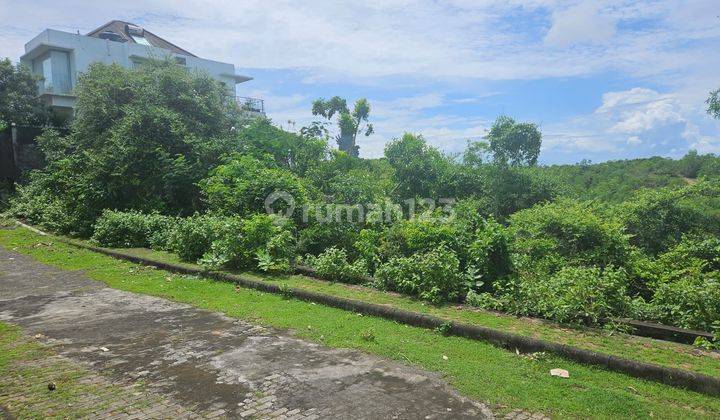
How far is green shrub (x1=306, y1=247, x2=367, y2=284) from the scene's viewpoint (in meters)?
7.84

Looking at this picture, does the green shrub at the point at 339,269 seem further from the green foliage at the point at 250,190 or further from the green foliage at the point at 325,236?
the green foliage at the point at 250,190

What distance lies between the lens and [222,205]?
448 inches

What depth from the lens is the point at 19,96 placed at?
23.5 m

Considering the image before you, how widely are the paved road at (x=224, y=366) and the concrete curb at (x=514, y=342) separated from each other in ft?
3.48

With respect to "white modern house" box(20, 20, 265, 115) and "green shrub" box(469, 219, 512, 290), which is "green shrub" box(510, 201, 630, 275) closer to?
"green shrub" box(469, 219, 512, 290)

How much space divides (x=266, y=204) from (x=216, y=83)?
733cm

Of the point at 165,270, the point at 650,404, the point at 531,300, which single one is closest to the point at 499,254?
the point at 531,300

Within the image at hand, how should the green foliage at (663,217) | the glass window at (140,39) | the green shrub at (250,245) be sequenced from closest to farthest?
1. the green shrub at (250,245)
2. the green foliage at (663,217)
3. the glass window at (140,39)

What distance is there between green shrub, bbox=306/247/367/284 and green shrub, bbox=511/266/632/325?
8.72ft

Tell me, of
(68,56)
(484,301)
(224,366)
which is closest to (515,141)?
(484,301)

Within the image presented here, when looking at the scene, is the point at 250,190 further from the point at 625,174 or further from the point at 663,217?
the point at 625,174

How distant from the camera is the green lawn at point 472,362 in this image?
3698 mm

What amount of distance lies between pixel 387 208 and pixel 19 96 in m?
22.1

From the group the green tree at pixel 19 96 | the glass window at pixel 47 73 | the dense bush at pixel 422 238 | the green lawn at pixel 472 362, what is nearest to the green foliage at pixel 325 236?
the dense bush at pixel 422 238
